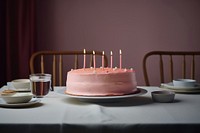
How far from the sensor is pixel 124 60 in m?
2.98

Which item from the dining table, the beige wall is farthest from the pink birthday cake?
the beige wall

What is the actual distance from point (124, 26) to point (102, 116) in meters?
2.02

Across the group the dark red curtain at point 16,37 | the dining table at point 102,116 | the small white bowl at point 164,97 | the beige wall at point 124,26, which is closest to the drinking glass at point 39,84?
the dining table at point 102,116

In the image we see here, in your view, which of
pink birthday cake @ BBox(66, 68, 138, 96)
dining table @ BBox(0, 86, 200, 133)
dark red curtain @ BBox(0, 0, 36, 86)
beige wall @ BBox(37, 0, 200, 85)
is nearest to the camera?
dining table @ BBox(0, 86, 200, 133)

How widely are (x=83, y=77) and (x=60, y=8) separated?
174 centimetres

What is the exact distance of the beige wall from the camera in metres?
2.88

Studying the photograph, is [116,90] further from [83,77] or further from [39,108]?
[39,108]

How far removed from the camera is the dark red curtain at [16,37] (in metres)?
2.65

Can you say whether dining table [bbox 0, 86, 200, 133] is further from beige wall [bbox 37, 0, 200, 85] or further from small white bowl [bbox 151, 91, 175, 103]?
beige wall [bbox 37, 0, 200, 85]

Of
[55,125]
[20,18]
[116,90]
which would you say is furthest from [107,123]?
[20,18]

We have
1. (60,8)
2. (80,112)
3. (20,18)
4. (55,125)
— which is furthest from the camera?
A: (60,8)

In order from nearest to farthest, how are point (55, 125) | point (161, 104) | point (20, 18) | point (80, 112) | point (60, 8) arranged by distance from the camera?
point (55, 125) → point (80, 112) → point (161, 104) → point (20, 18) → point (60, 8)

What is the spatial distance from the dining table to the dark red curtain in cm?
146

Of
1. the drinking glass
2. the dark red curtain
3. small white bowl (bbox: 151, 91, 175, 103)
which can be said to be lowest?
small white bowl (bbox: 151, 91, 175, 103)
